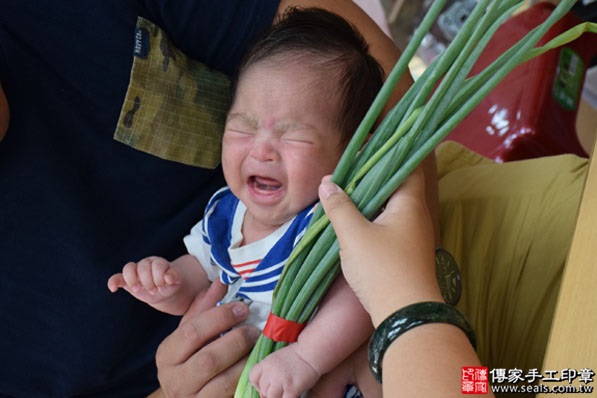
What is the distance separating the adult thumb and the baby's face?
19cm

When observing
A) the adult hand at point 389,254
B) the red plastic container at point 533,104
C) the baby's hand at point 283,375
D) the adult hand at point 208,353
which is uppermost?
the red plastic container at point 533,104

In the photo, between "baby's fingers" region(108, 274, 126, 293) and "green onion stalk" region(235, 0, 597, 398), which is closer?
"green onion stalk" region(235, 0, 597, 398)

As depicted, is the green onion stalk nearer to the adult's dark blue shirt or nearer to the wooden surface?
the wooden surface

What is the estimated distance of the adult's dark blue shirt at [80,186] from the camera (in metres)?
1.18

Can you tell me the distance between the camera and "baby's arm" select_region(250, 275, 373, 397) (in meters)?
0.92

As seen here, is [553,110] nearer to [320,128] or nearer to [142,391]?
[320,128]

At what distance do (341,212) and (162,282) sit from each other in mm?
472

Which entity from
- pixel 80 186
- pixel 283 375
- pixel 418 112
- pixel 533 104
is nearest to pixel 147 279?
pixel 80 186

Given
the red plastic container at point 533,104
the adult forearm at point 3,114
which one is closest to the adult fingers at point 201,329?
the adult forearm at point 3,114

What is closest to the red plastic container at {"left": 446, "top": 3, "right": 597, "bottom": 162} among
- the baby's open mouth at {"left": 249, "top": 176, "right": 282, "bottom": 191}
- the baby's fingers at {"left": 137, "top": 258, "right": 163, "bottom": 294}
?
the baby's open mouth at {"left": 249, "top": 176, "right": 282, "bottom": 191}

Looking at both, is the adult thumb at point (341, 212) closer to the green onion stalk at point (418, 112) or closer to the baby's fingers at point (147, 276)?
the green onion stalk at point (418, 112)

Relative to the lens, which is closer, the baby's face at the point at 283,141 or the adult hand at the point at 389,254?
the adult hand at the point at 389,254

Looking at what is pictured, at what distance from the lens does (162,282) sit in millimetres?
1142

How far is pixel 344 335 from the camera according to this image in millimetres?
929
